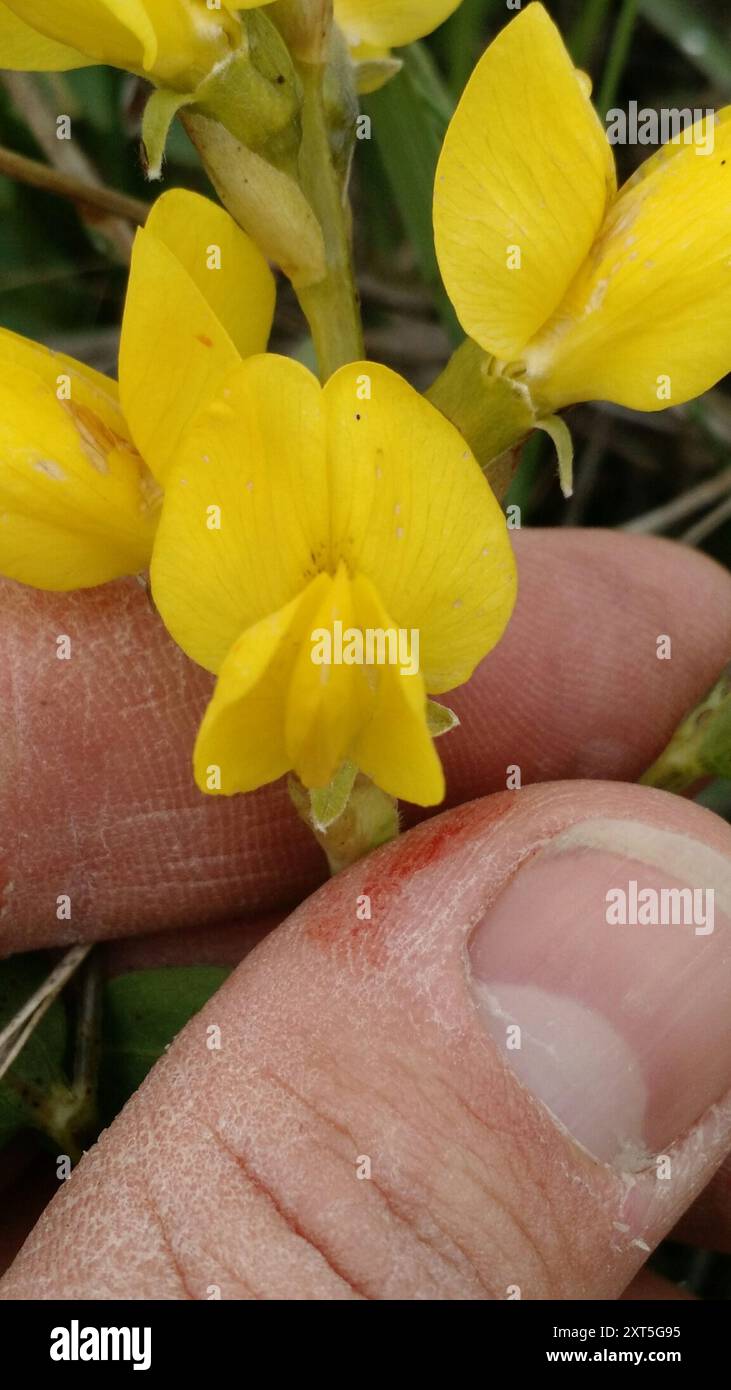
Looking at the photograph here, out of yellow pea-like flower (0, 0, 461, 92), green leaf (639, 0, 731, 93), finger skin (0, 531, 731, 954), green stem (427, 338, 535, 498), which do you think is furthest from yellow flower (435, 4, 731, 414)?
green leaf (639, 0, 731, 93)

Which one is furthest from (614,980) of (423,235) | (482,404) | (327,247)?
(423,235)

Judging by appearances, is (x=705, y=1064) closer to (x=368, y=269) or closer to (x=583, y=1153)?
(x=583, y=1153)

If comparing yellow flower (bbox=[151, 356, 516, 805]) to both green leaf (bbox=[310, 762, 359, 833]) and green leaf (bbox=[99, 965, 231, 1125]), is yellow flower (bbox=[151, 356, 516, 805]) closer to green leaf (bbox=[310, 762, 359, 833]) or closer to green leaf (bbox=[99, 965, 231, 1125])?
green leaf (bbox=[310, 762, 359, 833])

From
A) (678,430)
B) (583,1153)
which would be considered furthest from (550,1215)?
(678,430)

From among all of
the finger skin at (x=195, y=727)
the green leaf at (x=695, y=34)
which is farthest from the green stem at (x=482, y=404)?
the green leaf at (x=695, y=34)

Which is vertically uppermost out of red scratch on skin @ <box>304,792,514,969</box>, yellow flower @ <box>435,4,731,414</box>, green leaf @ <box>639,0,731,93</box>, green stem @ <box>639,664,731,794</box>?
green leaf @ <box>639,0,731,93</box>
